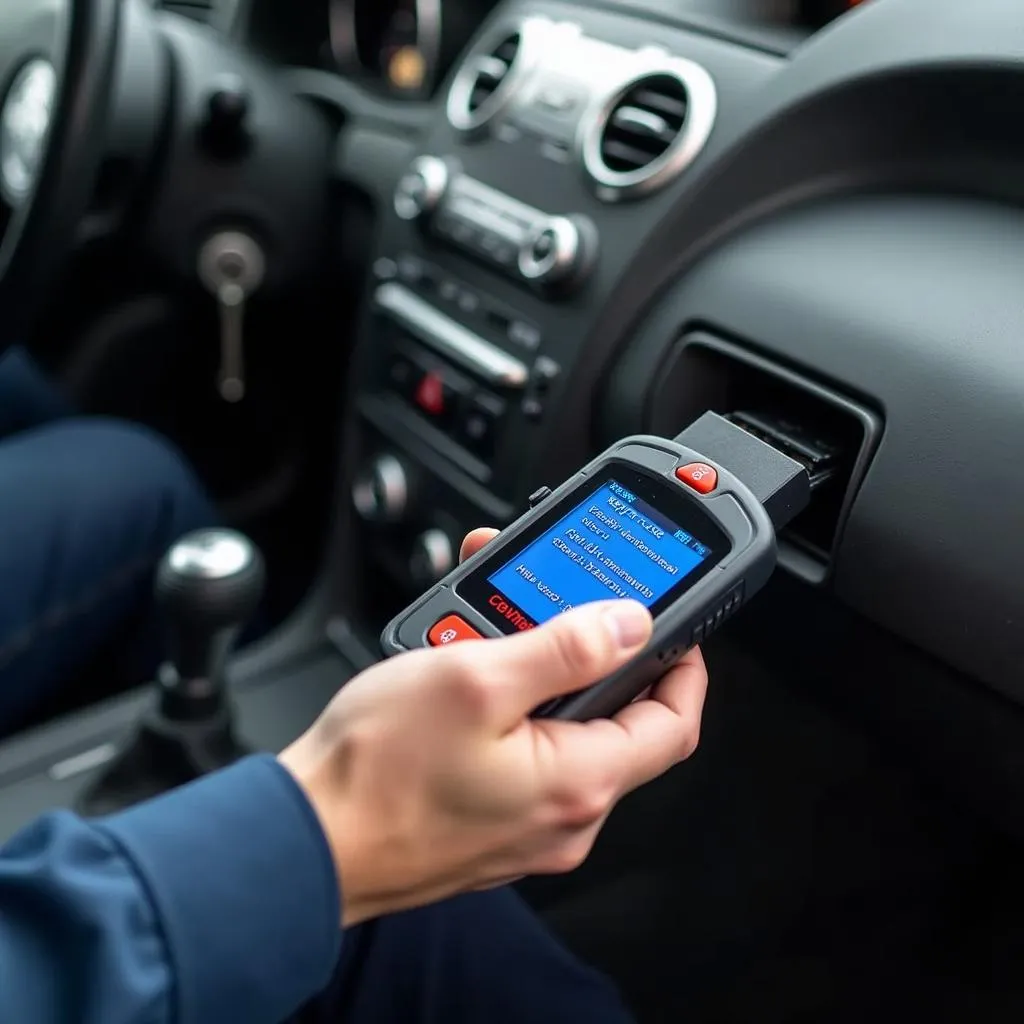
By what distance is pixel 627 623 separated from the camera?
0.43 metres

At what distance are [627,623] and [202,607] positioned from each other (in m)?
0.45

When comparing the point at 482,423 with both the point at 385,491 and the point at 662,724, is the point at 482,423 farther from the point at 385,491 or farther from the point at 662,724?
the point at 662,724

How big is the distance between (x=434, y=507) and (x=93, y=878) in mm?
568

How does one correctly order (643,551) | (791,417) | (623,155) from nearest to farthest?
(643,551) → (791,417) → (623,155)

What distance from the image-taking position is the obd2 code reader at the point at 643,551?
476 millimetres

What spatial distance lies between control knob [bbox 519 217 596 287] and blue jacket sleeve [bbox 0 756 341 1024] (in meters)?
0.42

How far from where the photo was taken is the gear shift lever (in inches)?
31.9

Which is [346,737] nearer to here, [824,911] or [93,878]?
A: [93,878]

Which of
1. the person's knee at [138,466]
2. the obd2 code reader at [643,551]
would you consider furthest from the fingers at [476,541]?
the person's knee at [138,466]

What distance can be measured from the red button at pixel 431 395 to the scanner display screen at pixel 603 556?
1.23ft

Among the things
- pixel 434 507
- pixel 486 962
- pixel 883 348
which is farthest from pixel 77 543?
pixel 883 348

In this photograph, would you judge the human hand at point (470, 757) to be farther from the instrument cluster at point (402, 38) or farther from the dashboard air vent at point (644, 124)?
the instrument cluster at point (402, 38)

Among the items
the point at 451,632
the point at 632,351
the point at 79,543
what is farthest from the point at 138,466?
the point at 451,632

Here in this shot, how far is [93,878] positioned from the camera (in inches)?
15.5
